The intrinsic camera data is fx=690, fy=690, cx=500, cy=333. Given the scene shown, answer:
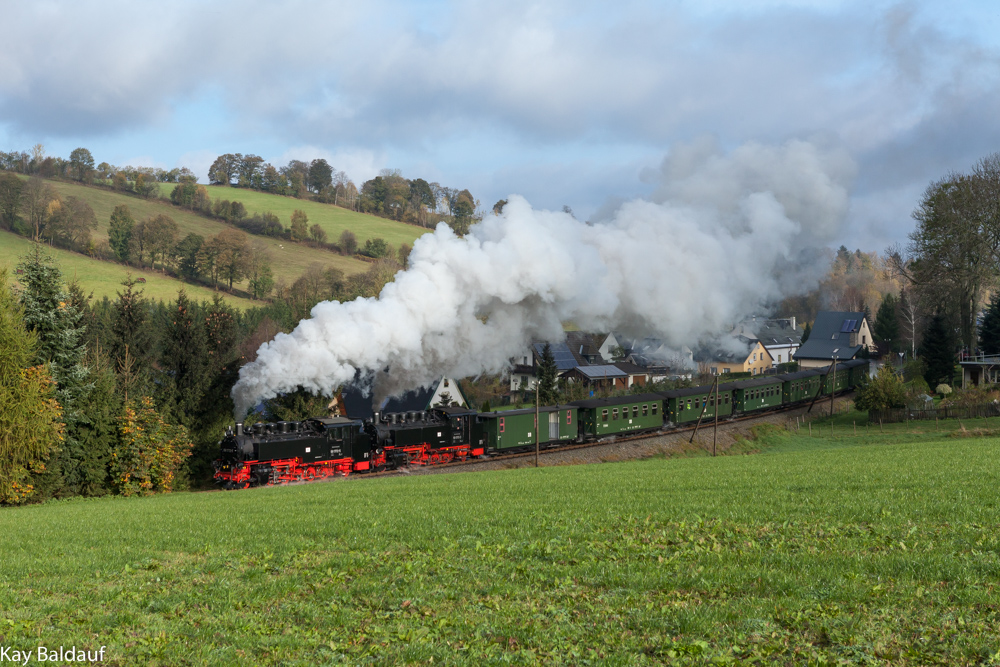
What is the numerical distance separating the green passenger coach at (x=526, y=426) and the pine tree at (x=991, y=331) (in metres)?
50.7

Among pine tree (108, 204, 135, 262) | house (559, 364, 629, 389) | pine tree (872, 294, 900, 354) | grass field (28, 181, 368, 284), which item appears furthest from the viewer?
grass field (28, 181, 368, 284)

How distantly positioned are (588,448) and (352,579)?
3130 centimetres

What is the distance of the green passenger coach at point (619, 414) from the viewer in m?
42.1

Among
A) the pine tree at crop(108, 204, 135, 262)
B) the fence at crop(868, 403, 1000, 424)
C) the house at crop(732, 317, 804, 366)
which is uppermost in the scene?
the pine tree at crop(108, 204, 135, 262)

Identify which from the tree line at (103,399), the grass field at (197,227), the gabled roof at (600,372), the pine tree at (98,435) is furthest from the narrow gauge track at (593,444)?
the grass field at (197,227)

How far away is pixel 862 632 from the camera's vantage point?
7.25 metres

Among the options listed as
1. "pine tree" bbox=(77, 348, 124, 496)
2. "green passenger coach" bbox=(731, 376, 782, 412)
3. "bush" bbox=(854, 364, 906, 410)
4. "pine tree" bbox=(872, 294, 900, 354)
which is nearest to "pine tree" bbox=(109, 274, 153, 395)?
"pine tree" bbox=(77, 348, 124, 496)

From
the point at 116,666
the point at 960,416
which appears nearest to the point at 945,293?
the point at 960,416

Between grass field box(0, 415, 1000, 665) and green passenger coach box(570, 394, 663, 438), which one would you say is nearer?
grass field box(0, 415, 1000, 665)

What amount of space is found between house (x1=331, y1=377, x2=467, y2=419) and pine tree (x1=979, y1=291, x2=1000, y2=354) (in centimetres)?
5232

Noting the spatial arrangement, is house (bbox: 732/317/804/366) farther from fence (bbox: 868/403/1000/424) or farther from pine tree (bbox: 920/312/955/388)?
fence (bbox: 868/403/1000/424)

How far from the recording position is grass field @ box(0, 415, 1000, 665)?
7.46m

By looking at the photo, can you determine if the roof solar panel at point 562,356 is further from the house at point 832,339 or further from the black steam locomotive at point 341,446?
the black steam locomotive at point 341,446

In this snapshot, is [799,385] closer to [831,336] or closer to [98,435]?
[831,336]
